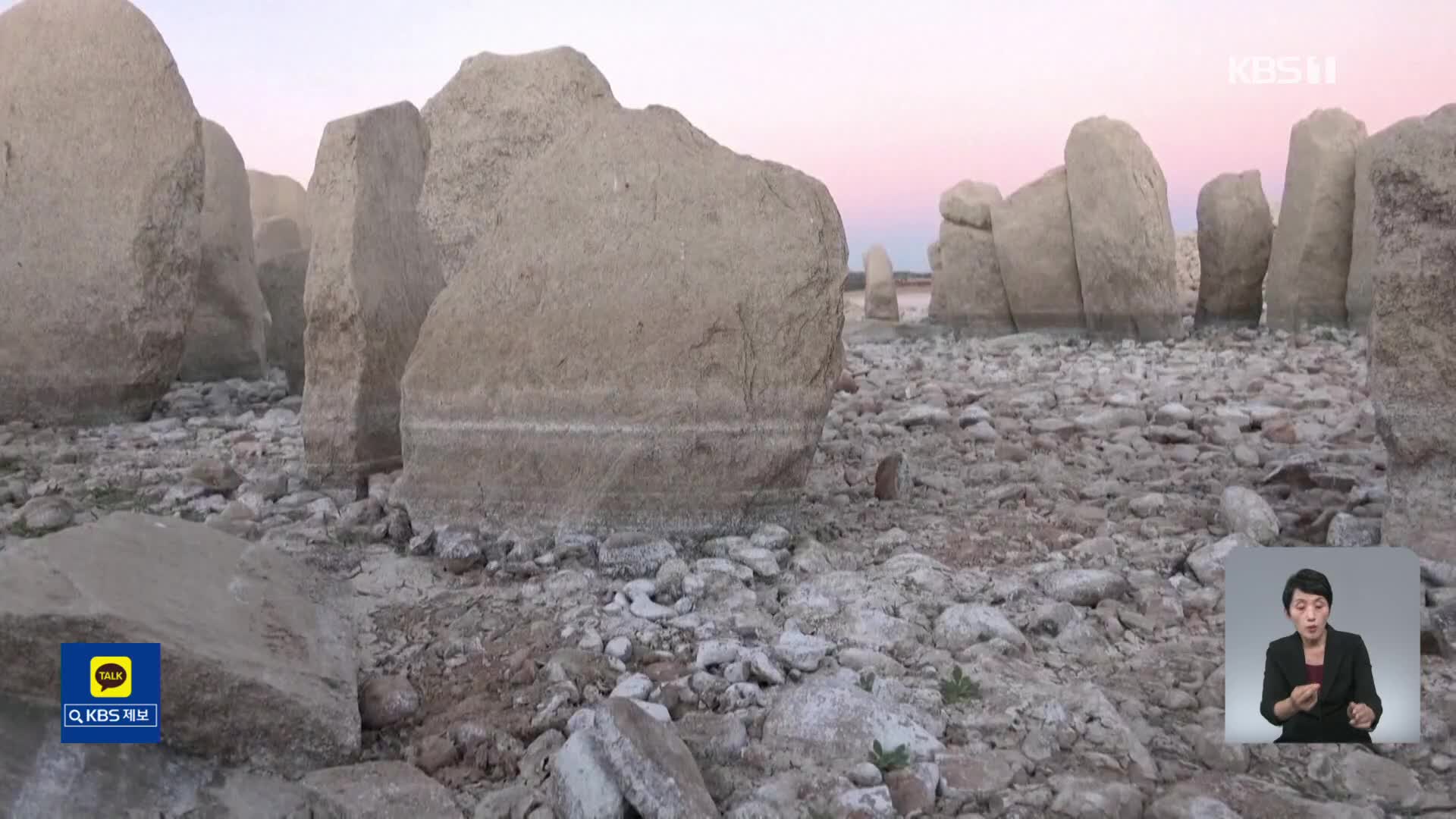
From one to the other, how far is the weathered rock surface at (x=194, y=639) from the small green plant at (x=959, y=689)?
117cm

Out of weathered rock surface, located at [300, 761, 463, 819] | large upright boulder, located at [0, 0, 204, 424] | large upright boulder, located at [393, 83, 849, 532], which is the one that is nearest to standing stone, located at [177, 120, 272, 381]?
large upright boulder, located at [0, 0, 204, 424]

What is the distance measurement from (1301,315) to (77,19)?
955 centimetres

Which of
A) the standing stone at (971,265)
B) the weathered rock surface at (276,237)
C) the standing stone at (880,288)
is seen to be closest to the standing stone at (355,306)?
the weathered rock surface at (276,237)

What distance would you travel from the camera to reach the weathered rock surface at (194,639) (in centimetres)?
184

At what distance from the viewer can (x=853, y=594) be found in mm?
2830

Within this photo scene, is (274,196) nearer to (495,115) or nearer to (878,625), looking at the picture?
(495,115)

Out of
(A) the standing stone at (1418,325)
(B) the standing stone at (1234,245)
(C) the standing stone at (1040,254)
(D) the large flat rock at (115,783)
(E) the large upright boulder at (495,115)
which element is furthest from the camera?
(C) the standing stone at (1040,254)

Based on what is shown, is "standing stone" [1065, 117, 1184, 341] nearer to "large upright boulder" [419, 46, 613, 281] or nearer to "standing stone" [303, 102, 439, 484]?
"large upright boulder" [419, 46, 613, 281]

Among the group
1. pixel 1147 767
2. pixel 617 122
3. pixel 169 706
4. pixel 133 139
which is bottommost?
pixel 1147 767

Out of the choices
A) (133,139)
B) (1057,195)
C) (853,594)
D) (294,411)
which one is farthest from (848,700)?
(1057,195)

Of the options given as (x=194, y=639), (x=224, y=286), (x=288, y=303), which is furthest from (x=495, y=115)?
(x=194, y=639)

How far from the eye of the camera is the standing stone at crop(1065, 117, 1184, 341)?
10211mm

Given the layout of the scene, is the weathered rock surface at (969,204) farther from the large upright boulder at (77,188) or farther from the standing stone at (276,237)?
the large upright boulder at (77,188)

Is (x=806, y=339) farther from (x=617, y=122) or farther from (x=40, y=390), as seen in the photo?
(x=40, y=390)
